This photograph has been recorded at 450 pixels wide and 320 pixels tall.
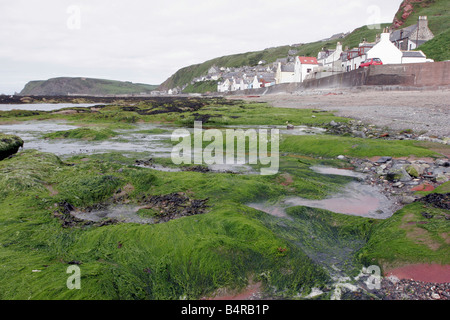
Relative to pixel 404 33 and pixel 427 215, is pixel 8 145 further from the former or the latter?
pixel 404 33

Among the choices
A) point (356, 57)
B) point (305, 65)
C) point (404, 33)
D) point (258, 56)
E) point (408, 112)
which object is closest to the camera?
point (408, 112)

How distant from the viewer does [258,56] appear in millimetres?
149000

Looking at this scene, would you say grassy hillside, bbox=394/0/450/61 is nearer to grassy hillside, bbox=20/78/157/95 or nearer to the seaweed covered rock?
the seaweed covered rock

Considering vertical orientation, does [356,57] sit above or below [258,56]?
below

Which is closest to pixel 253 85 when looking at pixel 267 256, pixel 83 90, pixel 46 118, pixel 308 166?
pixel 46 118

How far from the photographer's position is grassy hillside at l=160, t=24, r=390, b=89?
3610 inches

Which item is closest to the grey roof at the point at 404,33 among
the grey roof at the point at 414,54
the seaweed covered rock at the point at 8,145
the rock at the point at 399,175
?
the grey roof at the point at 414,54

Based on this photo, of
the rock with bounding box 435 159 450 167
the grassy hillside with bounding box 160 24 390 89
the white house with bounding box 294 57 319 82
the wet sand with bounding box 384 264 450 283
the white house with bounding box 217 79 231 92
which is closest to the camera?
the wet sand with bounding box 384 264 450 283

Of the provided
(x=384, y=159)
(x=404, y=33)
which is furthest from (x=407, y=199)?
(x=404, y=33)

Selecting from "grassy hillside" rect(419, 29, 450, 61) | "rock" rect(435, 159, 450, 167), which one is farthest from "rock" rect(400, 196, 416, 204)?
"grassy hillside" rect(419, 29, 450, 61)

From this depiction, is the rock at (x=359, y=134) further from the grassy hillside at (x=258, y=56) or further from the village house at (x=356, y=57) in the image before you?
the grassy hillside at (x=258, y=56)

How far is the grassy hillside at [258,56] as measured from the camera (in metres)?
91.7

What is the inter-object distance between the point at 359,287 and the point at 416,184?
4143 mm
